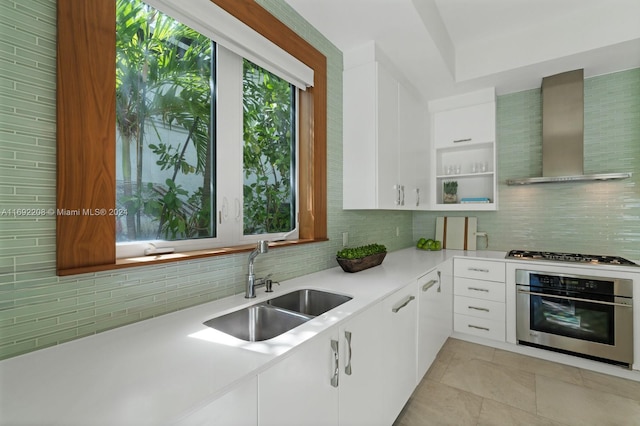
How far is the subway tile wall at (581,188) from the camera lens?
8.50 feet

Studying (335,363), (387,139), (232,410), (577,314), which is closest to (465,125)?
(387,139)

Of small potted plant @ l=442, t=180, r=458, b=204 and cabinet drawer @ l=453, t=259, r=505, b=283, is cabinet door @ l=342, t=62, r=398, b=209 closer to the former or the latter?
cabinet drawer @ l=453, t=259, r=505, b=283

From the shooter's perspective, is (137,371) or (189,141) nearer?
(137,371)

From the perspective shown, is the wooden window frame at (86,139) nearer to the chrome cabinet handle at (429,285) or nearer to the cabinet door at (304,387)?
the cabinet door at (304,387)

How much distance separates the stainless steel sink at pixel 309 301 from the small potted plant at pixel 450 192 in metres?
2.36

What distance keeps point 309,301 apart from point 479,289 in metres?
1.93

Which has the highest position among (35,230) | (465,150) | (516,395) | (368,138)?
(465,150)

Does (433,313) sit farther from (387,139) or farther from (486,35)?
(486,35)

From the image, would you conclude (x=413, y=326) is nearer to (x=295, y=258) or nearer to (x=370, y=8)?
(x=295, y=258)

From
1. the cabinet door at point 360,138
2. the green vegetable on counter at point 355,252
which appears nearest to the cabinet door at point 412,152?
the cabinet door at point 360,138

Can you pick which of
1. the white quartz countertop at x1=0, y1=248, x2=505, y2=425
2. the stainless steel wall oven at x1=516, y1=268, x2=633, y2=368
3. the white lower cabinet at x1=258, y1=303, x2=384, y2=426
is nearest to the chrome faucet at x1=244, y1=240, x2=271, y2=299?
the white quartz countertop at x1=0, y1=248, x2=505, y2=425

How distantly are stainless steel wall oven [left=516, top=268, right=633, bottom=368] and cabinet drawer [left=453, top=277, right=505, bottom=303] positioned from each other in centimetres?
14

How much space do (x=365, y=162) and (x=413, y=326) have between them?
120cm

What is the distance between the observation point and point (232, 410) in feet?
2.40
